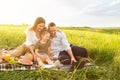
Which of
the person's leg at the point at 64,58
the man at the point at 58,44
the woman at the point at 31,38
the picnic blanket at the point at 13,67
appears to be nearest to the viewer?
the picnic blanket at the point at 13,67

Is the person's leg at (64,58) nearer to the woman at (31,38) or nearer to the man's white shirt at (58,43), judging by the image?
the man's white shirt at (58,43)

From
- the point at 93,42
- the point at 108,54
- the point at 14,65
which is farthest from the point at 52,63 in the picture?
the point at 93,42

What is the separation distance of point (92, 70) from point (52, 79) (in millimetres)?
960

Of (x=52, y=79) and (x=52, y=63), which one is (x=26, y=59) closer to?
(x=52, y=63)

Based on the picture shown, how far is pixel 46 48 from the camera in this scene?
7.27 metres

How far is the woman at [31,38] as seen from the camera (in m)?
7.17

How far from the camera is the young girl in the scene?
278 inches

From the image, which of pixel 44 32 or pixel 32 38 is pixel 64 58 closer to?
pixel 44 32

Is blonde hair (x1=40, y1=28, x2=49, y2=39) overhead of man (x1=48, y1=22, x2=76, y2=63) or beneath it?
overhead

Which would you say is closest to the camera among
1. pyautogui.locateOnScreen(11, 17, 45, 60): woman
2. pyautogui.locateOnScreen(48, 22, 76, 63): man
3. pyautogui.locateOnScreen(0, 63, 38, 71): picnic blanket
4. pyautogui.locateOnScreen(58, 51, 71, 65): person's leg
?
pyautogui.locateOnScreen(0, 63, 38, 71): picnic blanket

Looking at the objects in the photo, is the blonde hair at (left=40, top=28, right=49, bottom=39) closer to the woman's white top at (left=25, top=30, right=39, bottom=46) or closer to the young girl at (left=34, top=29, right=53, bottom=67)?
the young girl at (left=34, top=29, right=53, bottom=67)

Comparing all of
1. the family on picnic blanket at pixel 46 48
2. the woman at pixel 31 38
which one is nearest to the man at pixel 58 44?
the family on picnic blanket at pixel 46 48

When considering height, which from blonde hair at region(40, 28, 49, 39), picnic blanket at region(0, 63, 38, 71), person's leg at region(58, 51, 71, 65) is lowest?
picnic blanket at region(0, 63, 38, 71)

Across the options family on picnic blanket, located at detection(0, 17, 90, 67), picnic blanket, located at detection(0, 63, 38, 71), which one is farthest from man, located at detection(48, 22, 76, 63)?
picnic blanket, located at detection(0, 63, 38, 71)
